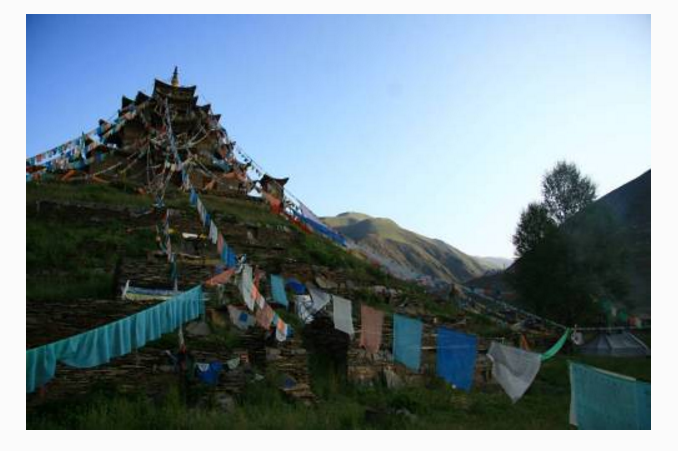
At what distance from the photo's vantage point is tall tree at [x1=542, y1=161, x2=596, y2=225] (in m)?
33.8

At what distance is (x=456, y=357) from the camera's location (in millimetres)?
10484

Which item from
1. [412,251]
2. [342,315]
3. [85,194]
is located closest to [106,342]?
[342,315]

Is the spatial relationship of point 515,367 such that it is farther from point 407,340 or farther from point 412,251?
point 412,251

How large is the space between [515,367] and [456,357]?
153 cm

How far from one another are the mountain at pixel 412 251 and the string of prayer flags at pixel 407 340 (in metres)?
59.6

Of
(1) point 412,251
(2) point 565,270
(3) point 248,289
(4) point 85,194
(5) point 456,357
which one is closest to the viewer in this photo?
(3) point 248,289

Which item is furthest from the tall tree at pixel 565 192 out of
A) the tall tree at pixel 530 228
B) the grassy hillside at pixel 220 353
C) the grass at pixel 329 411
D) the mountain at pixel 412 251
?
the mountain at pixel 412 251

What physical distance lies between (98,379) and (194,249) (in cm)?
1037

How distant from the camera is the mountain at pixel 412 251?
257 feet

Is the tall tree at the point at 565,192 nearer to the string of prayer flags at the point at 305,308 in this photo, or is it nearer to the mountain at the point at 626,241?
the mountain at the point at 626,241

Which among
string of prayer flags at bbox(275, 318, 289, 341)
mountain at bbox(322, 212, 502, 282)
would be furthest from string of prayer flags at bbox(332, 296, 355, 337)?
mountain at bbox(322, 212, 502, 282)

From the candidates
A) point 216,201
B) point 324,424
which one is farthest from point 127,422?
point 216,201

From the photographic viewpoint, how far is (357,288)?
18078 millimetres

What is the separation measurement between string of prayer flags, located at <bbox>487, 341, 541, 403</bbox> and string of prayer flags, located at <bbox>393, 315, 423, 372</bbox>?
201 cm
